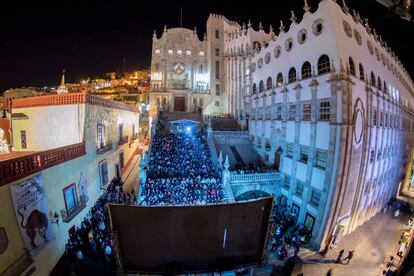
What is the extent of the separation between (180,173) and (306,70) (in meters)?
15.2

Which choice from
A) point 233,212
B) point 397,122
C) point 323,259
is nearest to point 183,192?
point 233,212

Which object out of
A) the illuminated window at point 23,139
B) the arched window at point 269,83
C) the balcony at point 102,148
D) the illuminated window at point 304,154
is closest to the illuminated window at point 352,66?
the illuminated window at point 304,154

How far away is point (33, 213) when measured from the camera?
851cm

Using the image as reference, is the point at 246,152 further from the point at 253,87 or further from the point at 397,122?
the point at 397,122

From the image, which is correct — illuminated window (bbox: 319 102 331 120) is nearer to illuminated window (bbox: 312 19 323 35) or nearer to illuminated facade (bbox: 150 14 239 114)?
illuminated window (bbox: 312 19 323 35)

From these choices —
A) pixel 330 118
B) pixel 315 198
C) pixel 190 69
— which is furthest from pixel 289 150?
pixel 190 69

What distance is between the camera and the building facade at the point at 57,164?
751 centimetres

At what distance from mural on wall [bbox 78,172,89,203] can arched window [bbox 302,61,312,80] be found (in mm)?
19892

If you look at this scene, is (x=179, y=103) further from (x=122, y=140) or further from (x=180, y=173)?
(x=180, y=173)

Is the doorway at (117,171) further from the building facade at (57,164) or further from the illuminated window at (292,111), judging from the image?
the illuminated window at (292,111)

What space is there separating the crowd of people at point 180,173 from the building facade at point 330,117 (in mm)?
7800

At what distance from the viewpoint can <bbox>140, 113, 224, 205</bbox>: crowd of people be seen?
16.0 metres

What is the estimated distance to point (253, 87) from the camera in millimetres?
28594

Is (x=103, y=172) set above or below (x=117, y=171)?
above
